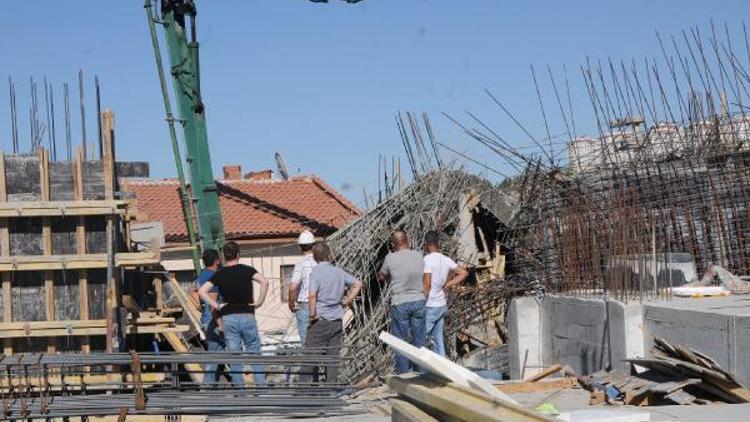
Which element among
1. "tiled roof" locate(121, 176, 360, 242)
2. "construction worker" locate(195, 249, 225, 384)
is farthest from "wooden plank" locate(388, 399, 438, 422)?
"tiled roof" locate(121, 176, 360, 242)

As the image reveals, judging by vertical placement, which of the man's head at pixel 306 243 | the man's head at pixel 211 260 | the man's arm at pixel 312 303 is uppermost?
the man's head at pixel 306 243

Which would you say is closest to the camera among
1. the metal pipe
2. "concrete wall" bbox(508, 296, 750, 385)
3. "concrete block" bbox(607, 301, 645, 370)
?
"concrete wall" bbox(508, 296, 750, 385)

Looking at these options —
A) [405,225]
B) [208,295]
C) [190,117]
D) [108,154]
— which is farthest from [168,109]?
[208,295]

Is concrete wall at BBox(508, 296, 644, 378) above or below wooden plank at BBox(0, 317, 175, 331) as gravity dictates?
below

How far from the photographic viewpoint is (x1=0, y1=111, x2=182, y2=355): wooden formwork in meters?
13.8

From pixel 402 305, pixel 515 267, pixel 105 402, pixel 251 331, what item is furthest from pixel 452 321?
pixel 105 402

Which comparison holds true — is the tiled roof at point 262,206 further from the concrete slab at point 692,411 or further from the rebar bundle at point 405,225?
the concrete slab at point 692,411

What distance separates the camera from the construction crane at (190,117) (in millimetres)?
25672

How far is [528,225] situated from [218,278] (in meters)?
5.40

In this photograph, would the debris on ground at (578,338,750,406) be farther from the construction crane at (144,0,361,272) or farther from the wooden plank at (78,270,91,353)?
the construction crane at (144,0,361,272)

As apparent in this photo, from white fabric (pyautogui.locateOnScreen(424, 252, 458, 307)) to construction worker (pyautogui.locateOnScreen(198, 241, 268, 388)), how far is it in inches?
80.2

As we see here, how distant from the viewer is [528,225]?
1591 centimetres

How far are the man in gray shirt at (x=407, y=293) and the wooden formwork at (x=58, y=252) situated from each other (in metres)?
3.27

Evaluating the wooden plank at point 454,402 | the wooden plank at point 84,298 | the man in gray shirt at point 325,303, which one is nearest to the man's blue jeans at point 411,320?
the man in gray shirt at point 325,303
